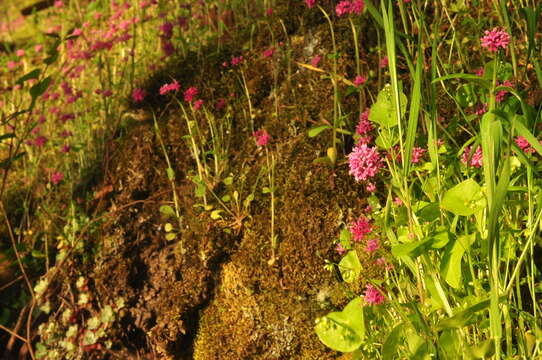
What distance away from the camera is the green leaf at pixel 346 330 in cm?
103

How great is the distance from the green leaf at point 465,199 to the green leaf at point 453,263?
8 cm

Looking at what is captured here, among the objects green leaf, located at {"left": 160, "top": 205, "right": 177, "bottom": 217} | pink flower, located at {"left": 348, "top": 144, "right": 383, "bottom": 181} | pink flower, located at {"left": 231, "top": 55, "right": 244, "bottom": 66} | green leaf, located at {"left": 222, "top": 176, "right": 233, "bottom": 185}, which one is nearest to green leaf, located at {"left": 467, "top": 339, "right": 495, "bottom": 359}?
pink flower, located at {"left": 348, "top": 144, "right": 383, "bottom": 181}

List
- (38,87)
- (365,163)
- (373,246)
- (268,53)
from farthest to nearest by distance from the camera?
(268,53)
(38,87)
(373,246)
(365,163)

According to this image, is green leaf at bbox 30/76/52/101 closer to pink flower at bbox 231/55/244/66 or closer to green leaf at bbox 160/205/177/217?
green leaf at bbox 160/205/177/217

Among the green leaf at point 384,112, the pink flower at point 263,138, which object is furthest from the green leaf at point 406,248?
the pink flower at point 263,138

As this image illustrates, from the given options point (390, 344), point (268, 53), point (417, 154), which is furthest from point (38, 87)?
point (390, 344)

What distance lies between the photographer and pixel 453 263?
1.10m

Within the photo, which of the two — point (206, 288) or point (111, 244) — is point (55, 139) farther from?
point (206, 288)

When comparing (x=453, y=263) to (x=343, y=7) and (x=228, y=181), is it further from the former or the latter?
(x=343, y=7)

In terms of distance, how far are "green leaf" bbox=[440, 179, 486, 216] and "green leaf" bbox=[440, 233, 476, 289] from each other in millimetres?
81

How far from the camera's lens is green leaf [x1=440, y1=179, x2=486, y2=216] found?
1.07 meters

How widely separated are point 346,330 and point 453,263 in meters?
0.27

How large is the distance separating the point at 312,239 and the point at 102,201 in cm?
103

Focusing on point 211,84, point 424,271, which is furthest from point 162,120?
point 424,271
